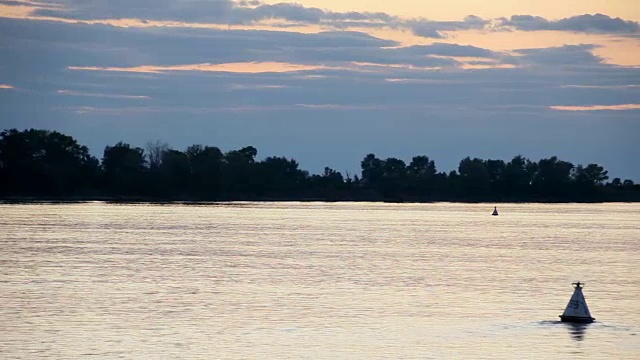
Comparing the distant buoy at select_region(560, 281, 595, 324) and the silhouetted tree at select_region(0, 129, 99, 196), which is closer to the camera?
the distant buoy at select_region(560, 281, 595, 324)

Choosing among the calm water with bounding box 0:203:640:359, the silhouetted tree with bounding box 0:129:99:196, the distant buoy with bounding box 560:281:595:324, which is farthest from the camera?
the silhouetted tree with bounding box 0:129:99:196

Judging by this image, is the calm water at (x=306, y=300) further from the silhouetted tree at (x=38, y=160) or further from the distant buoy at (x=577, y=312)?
the silhouetted tree at (x=38, y=160)

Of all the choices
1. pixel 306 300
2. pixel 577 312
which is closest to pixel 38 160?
pixel 306 300

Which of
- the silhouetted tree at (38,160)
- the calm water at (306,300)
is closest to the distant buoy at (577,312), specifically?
the calm water at (306,300)

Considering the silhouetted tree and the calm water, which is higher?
the silhouetted tree

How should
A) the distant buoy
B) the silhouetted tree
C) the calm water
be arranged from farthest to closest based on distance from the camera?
1. the silhouetted tree
2. the distant buoy
3. the calm water

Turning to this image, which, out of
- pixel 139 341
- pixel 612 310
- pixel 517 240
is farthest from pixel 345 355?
pixel 517 240

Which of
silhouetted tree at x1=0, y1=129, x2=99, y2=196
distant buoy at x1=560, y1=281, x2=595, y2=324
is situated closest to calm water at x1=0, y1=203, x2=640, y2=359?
distant buoy at x1=560, y1=281, x2=595, y2=324

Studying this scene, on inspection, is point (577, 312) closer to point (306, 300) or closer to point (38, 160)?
point (306, 300)

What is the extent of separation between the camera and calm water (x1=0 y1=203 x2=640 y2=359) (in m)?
33.6

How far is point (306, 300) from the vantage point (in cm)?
4572

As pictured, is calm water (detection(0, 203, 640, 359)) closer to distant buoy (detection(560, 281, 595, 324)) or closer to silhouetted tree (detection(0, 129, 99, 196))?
distant buoy (detection(560, 281, 595, 324))

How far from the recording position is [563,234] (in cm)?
11900

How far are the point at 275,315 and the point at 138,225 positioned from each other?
83293mm
